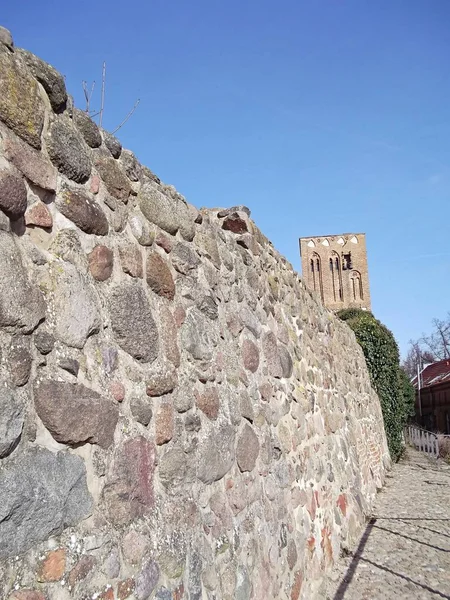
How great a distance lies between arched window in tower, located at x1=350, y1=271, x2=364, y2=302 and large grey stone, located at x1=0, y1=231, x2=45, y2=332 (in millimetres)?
50423

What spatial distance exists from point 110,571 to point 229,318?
5.88 feet

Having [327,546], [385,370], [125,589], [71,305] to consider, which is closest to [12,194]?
[71,305]

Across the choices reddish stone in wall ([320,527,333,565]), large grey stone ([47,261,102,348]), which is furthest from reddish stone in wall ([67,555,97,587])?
reddish stone in wall ([320,527,333,565])

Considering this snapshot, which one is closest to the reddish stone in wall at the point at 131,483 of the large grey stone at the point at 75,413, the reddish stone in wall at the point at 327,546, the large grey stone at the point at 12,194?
the large grey stone at the point at 75,413

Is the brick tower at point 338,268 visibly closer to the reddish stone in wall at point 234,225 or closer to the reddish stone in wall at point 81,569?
the reddish stone in wall at point 234,225

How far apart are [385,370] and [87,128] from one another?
11542 mm

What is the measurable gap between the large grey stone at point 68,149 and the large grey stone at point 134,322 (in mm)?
514

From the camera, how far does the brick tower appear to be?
50.7 metres

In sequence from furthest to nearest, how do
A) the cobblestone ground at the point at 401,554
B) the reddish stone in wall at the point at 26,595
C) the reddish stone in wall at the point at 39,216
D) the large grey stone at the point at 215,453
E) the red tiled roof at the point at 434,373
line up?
1. the red tiled roof at the point at 434,373
2. the cobblestone ground at the point at 401,554
3. the large grey stone at the point at 215,453
4. the reddish stone in wall at the point at 39,216
5. the reddish stone in wall at the point at 26,595

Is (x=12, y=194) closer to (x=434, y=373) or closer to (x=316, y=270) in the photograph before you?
(x=434, y=373)

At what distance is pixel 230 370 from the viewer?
3.31 metres

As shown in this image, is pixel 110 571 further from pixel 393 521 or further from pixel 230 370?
pixel 393 521

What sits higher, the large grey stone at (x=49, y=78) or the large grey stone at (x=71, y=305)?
the large grey stone at (x=49, y=78)

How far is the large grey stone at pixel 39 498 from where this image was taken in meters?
1.62
